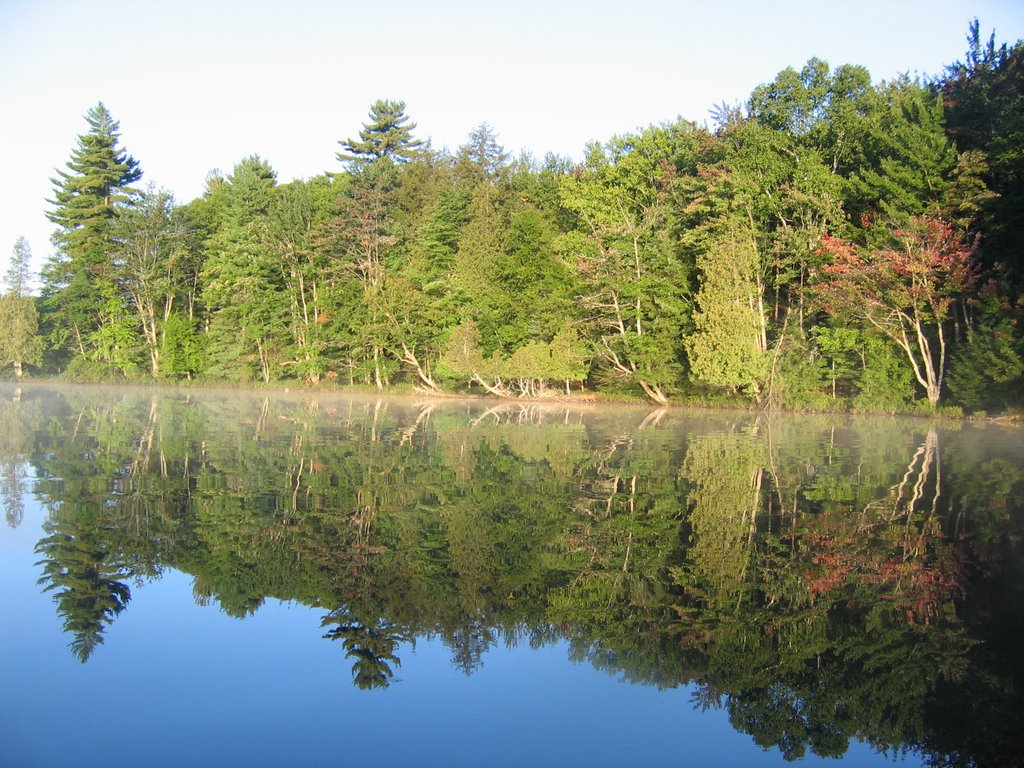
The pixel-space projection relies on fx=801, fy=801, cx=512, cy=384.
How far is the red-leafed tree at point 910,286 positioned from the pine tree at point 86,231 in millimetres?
41558

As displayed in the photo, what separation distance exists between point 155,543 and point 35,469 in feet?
21.2

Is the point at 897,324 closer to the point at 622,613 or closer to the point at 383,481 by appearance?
the point at 383,481

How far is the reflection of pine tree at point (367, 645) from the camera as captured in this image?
5.59m

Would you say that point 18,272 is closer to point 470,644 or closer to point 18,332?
point 18,332

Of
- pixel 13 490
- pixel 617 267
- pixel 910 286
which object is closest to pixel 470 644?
pixel 13 490

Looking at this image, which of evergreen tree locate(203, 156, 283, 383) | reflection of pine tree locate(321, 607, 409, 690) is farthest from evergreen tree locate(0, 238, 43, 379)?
reflection of pine tree locate(321, 607, 409, 690)

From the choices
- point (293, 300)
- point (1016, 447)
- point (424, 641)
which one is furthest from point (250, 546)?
point (293, 300)

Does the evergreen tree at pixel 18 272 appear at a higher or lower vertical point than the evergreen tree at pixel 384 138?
lower

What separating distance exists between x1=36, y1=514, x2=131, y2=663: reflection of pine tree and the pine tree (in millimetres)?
44854

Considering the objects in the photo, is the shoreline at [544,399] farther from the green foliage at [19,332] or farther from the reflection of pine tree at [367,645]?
the reflection of pine tree at [367,645]

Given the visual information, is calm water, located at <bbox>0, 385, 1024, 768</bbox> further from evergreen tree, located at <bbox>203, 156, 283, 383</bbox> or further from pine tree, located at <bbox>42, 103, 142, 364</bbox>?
pine tree, located at <bbox>42, 103, 142, 364</bbox>

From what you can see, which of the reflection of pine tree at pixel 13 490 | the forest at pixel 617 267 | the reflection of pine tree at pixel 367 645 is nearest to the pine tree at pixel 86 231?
the forest at pixel 617 267

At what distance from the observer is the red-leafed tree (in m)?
25.9

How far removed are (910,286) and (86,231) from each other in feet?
155
